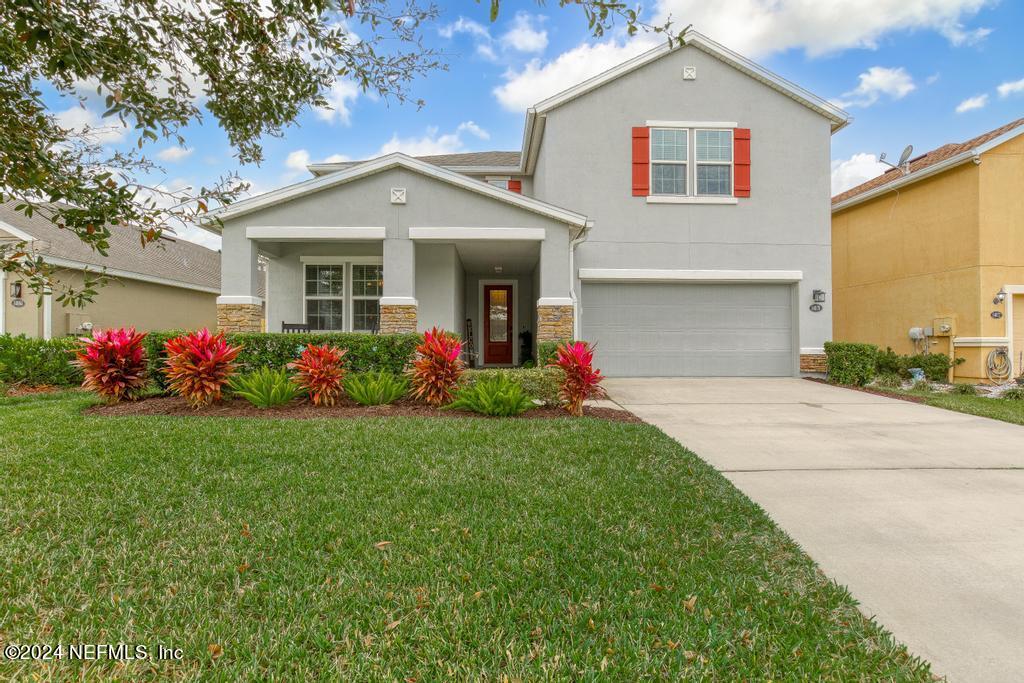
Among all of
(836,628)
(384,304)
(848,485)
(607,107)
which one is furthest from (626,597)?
(607,107)

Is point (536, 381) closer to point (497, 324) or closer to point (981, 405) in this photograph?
point (981, 405)

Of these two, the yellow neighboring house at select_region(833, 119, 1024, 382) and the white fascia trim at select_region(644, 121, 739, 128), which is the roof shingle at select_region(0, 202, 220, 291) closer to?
the white fascia trim at select_region(644, 121, 739, 128)

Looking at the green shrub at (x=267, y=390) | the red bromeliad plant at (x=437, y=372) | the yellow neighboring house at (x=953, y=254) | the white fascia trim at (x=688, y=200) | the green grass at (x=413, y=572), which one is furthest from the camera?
the white fascia trim at (x=688, y=200)

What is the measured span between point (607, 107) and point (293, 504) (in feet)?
36.7

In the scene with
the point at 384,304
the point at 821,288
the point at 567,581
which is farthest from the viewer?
the point at 821,288

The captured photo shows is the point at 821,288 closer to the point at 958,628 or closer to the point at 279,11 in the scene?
the point at 958,628

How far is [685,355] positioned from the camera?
1168cm

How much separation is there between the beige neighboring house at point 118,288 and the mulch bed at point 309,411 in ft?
18.9

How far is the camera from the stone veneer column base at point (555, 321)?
9398 mm

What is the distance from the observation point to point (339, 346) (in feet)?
→ 26.7

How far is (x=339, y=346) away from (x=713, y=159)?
363 inches

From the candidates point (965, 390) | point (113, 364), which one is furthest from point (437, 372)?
point (965, 390)

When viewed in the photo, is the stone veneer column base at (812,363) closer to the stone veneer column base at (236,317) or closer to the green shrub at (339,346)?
the green shrub at (339,346)

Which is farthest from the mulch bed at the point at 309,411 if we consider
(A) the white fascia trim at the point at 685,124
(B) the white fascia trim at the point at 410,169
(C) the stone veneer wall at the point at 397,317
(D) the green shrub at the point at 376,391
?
(A) the white fascia trim at the point at 685,124
